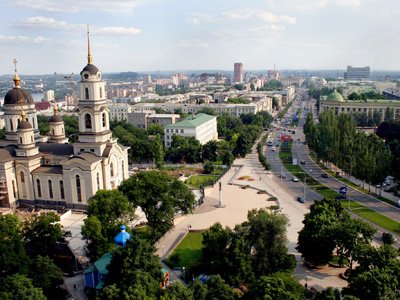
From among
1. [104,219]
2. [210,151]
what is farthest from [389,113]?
[104,219]

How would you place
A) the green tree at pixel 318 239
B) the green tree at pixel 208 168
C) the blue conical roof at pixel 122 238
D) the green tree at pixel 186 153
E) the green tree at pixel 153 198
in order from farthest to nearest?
the green tree at pixel 186 153, the green tree at pixel 208 168, the green tree at pixel 153 198, the green tree at pixel 318 239, the blue conical roof at pixel 122 238

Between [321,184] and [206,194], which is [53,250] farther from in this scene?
[321,184]

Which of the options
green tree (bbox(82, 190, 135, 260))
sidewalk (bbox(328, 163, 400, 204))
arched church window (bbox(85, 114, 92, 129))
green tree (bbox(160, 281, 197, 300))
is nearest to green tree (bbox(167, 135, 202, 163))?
sidewalk (bbox(328, 163, 400, 204))

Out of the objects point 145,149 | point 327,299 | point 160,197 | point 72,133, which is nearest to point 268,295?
point 327,299

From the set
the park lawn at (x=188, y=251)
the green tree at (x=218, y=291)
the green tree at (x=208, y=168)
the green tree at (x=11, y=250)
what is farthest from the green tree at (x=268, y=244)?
the green tree at (x=208, y=168)

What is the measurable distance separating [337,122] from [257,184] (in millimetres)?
21441

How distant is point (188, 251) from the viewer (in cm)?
3484

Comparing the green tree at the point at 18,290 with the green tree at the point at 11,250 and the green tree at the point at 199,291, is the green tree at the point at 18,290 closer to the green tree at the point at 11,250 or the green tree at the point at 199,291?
the green tree at the point at 11,250

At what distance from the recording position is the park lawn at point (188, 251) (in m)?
32.4

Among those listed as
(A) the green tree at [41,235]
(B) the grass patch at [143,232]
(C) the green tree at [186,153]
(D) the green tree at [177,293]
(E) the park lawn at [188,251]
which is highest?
(D) the green tree at [177,293]

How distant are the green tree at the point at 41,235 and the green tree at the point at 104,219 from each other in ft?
8.28

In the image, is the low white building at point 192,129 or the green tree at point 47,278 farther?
the low white building at point 192,129

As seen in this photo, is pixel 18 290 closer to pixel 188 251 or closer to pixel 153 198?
pixel 153 198

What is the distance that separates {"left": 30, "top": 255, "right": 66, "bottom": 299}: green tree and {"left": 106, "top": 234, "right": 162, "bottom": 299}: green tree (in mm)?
4011
